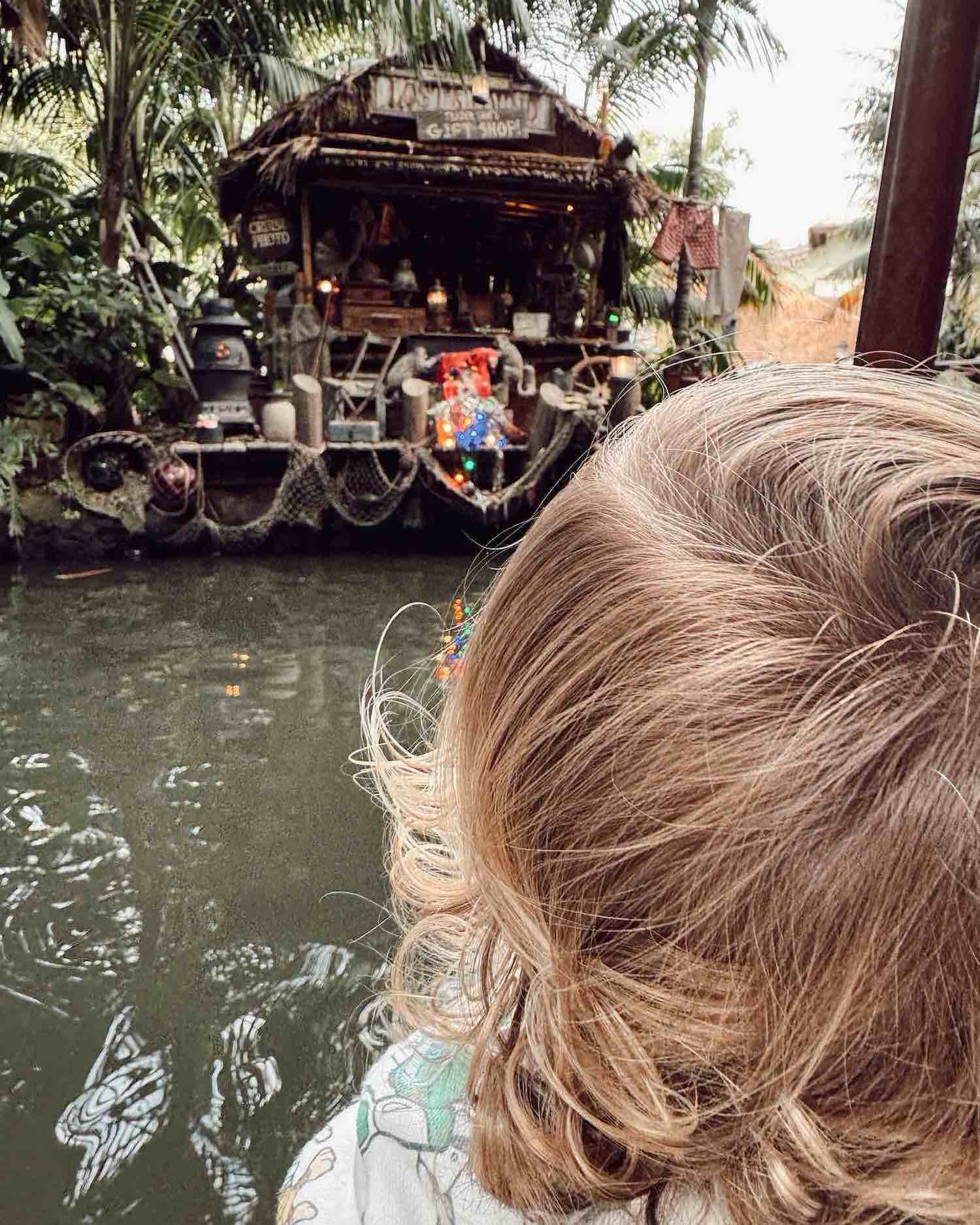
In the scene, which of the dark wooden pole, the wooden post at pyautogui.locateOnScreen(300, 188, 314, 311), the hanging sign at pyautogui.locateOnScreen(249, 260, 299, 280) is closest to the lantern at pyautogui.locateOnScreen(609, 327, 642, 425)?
the wooden post at pyautogui.locateOnScreen(300, 188, 314, 311)

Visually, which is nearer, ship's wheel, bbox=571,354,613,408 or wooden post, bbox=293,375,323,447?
wooden post, bbox=293,375,323,447

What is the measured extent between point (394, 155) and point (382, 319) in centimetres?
187

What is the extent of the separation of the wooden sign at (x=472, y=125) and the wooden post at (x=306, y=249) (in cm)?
144

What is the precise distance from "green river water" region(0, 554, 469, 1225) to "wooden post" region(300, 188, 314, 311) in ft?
21.6

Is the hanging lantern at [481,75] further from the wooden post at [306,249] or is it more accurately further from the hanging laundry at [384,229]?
the wooden post at [306,249]

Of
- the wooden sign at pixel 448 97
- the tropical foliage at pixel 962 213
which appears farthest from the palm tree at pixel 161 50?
the tropical foliage at pixel 962 213

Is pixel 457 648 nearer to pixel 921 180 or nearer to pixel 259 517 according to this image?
pixel 921 180

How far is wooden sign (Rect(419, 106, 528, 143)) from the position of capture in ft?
32.9

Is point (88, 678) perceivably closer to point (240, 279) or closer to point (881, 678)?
point (881, 678)

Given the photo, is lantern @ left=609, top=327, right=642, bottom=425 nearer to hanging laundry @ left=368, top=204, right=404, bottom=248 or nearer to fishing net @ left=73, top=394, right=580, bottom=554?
fishing net @ left=73, top=394, right=580, bottom=554

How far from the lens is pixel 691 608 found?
0.59 m

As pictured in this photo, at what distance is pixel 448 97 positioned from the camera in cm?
1009

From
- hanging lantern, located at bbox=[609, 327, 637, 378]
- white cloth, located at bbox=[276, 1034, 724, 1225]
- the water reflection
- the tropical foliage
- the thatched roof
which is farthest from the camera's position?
the tropical foliage

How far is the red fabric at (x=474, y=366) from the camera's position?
361 inches
